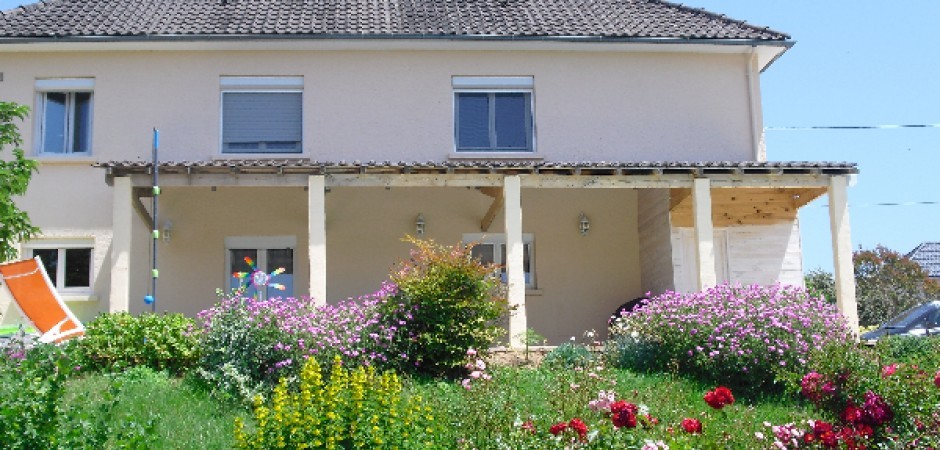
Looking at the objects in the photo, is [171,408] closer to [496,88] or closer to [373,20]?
[496,88]

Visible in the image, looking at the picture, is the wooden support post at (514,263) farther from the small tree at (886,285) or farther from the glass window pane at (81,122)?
the small tree at (886,285)

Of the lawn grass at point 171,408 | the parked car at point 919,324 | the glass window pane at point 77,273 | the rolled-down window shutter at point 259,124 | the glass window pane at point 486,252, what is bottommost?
the lawn grass at point 171,408

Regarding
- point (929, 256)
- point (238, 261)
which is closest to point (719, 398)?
point (238, 261)

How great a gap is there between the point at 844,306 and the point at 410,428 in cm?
947

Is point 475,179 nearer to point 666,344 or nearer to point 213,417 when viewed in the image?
point 666,344

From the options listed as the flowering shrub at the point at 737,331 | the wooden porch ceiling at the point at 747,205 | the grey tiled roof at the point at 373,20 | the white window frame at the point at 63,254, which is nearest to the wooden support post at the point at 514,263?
the flowering shrub at the point at 737,331

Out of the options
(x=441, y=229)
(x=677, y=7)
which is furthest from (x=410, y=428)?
(x=677, y=7)

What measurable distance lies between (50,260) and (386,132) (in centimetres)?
584

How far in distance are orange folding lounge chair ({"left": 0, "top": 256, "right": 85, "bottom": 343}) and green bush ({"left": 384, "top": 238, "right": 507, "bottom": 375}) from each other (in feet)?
14.1

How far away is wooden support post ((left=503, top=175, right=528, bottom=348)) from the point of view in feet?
47.2

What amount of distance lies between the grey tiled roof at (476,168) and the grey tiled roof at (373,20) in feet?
10.2

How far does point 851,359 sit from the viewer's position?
9.38m

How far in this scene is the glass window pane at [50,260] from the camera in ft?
55.0

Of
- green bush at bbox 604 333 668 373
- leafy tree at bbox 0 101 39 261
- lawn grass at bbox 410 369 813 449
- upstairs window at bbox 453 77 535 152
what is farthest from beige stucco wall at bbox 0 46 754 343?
lawn grass at bbox 410 369 813 449
